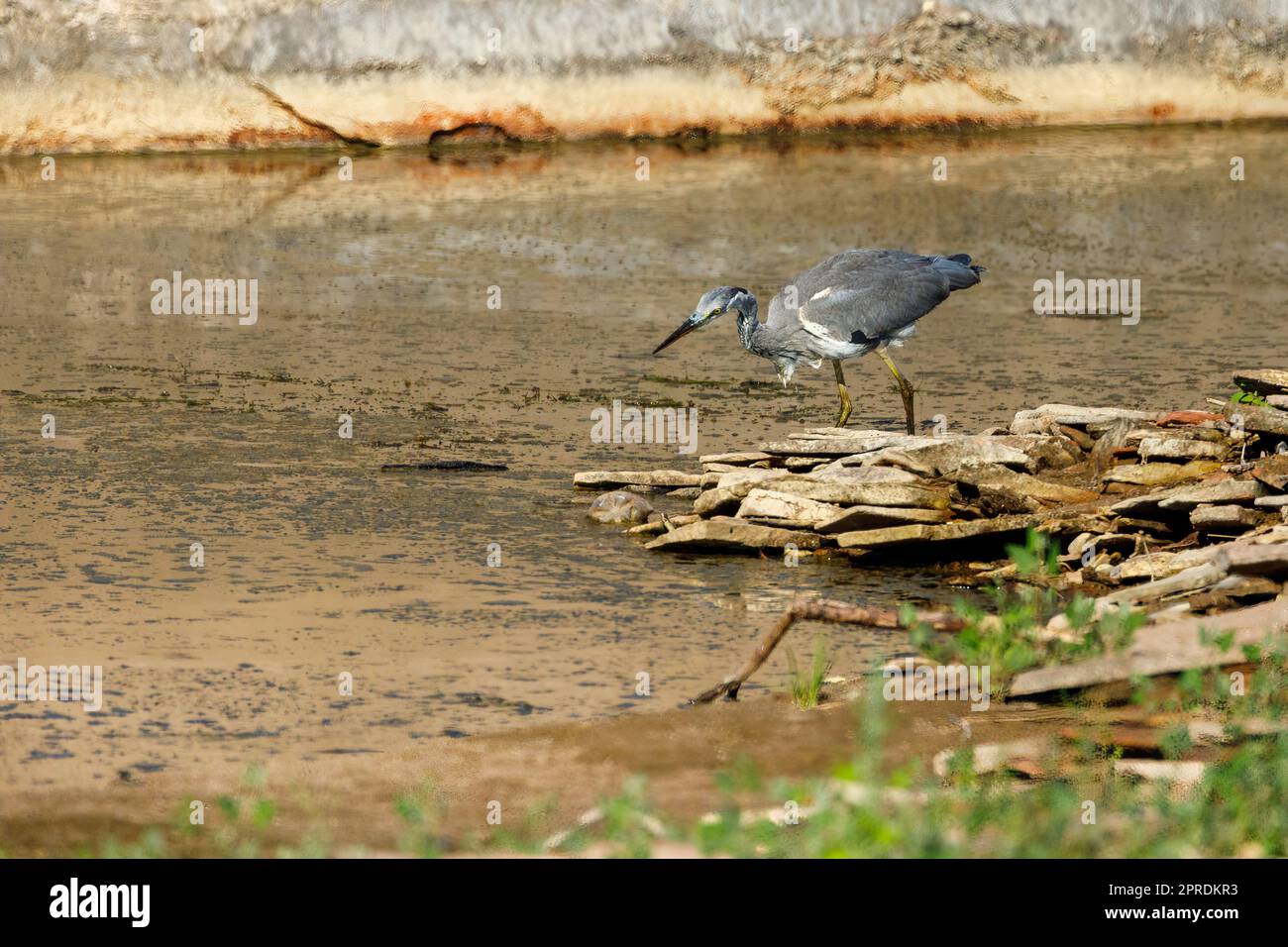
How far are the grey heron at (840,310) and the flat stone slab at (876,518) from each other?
5.29 ft

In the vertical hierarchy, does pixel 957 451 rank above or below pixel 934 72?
below

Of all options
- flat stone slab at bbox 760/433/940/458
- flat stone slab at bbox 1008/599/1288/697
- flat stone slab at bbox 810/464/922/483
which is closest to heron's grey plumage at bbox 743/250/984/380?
flat stone slab at bbox 760/433/940/458

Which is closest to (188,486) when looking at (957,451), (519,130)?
(957,451)

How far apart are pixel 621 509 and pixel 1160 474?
241 cm

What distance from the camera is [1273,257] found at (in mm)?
15922

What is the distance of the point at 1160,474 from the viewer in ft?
29.1

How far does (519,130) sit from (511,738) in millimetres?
15557

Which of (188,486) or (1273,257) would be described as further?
(1273,257)

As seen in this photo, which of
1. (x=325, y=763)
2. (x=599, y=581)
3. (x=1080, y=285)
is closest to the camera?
(x=325, y=763)

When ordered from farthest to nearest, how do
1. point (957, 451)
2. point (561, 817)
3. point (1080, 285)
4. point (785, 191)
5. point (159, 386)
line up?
point (785, 191), point (1080, 285), point (159, 386), point (957, 451), point (561, 817)

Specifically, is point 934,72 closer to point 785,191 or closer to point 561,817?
point 785,191

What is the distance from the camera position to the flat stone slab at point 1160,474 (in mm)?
8812

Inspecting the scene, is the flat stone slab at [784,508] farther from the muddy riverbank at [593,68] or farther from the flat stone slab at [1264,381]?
the muddy riverbank at [593,68]

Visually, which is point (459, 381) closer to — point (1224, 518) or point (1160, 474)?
point (1160, 474)
